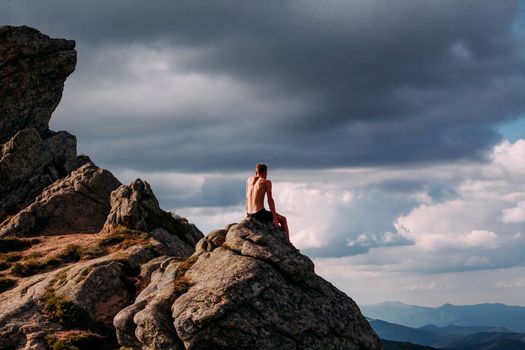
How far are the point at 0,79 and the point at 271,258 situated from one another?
213 ft

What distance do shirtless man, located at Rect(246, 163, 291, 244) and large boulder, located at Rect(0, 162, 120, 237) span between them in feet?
106

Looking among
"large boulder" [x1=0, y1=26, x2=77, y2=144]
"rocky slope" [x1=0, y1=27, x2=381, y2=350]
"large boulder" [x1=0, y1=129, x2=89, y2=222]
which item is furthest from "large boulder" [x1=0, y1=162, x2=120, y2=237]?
"large boulder" [x1=0, y1=26, x2=77, y2=144]

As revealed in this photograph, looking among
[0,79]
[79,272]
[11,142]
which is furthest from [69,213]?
[0,79]

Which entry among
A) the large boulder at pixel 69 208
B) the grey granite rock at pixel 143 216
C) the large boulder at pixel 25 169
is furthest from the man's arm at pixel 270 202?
the large boulder at pixel 25 169

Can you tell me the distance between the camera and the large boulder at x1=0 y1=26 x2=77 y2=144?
280ft

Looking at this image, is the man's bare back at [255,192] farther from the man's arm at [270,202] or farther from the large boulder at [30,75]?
the large boulder at [30,75]

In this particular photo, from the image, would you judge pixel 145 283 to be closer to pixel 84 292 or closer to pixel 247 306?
pixel 84 292

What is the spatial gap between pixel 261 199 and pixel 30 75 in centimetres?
6205

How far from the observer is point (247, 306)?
32656 millimetres

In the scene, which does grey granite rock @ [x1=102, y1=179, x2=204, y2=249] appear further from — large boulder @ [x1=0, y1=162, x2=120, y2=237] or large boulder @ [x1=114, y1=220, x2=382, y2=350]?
large boulder @ [x1=114, y1=220, x2=382, y2=350]

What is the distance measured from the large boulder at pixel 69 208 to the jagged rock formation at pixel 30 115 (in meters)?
6.49

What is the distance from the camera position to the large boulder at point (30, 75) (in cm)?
8544

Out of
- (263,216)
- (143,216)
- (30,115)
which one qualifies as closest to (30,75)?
(30,115)

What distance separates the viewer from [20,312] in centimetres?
4112
